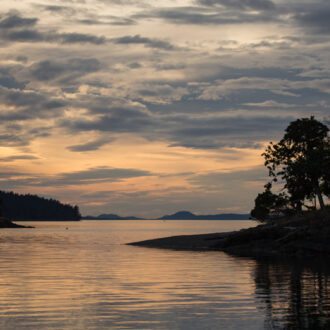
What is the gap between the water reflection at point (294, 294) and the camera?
816 inches

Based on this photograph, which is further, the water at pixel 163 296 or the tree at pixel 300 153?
the tree at pixel 300 153

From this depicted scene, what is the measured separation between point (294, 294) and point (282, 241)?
3650cm

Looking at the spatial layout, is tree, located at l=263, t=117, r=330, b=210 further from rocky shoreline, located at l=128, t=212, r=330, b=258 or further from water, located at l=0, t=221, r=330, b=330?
water, located at l=0, t=221, r=330, b=330

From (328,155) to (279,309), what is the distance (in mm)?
56979

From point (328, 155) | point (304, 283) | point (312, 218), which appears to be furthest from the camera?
point (328, 155)

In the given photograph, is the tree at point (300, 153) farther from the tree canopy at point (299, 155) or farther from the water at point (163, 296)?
the water at point (163, 296)

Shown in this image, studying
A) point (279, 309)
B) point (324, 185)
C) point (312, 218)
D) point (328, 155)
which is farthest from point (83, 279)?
point (324, 185)

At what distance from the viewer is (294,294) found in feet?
93.1

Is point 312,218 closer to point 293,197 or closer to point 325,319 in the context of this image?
point 293,197

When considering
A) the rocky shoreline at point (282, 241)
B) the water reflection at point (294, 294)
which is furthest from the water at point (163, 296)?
the rocky shoreline at point (282, 241)

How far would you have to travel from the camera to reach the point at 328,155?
77.0 metres

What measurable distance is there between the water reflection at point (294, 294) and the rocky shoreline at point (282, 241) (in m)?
12.5

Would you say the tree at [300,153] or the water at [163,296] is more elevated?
the tree at [300,153]

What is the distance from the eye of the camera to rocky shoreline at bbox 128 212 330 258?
5919cm
